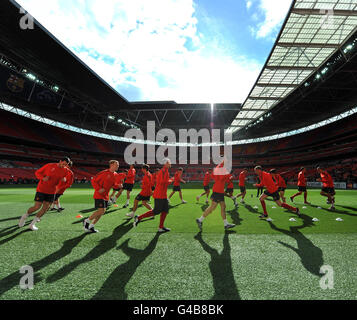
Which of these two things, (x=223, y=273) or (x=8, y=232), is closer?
(x=223, y=273)

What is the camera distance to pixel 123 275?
2.63m

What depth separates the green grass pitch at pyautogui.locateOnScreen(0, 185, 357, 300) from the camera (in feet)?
7.40

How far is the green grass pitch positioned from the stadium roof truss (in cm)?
1367

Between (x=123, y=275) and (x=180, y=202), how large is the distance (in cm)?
837

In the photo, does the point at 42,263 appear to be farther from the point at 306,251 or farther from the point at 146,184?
the point at 306,251

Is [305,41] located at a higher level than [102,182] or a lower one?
higher

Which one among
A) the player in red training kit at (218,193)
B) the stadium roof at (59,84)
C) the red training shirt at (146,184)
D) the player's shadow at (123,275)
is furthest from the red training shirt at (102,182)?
the stadium roof at (59,84)

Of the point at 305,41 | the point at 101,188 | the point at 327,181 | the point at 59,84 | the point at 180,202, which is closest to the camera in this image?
the point at 101,188

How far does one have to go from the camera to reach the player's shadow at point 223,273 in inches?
86.2

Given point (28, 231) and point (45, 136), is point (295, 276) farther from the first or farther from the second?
point (45, 136)

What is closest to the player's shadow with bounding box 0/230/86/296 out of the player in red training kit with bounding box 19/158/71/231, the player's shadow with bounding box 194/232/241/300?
the player in red training kit with bounding box 19/158/71/231

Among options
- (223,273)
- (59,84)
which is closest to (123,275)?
(223,273)
